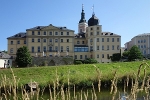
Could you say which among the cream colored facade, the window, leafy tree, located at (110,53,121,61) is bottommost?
leafy tree, located at (110,53,121,61)

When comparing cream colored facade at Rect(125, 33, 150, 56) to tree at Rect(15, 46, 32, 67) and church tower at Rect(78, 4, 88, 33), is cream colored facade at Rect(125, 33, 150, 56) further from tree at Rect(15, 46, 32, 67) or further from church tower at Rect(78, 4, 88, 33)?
tree at Rect(15, 46, 32, 67)

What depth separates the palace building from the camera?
197ft

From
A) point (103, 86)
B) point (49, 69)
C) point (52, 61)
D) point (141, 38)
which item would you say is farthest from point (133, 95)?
point (141, 38)

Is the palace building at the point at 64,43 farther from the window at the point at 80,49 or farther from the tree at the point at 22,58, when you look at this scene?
the tree at the point at 22,58

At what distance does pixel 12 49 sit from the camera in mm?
60594

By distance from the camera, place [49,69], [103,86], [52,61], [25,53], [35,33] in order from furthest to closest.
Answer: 1. [35,33]
2. [52,61]
3. [25,53]
4. [49,69]
5. [103,86]

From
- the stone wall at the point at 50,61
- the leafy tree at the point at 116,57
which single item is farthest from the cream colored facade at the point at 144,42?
the stone wall at the point at 50,61

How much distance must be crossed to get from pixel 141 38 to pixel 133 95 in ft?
259

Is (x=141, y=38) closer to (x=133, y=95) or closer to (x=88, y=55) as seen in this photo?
(x=88, y=55)

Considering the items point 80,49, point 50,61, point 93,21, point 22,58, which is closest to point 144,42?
point 93,21

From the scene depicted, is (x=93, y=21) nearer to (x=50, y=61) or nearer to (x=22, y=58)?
(x=50, y=61)

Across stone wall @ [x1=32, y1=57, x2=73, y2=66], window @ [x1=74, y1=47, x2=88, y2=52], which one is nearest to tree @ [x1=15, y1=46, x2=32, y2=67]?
stone wall @ [x1=32, y1=57, x2=73, y2=66]

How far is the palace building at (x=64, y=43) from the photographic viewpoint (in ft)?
197

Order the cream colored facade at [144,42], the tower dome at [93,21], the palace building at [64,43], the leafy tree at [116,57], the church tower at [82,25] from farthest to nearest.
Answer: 1. the church tower at [82,25]
2. the cream colored facade at [144,42]
3. the tower dome at [93,21]
4. the palace building at [64,43]
5. the leafy tree at [116,57]
